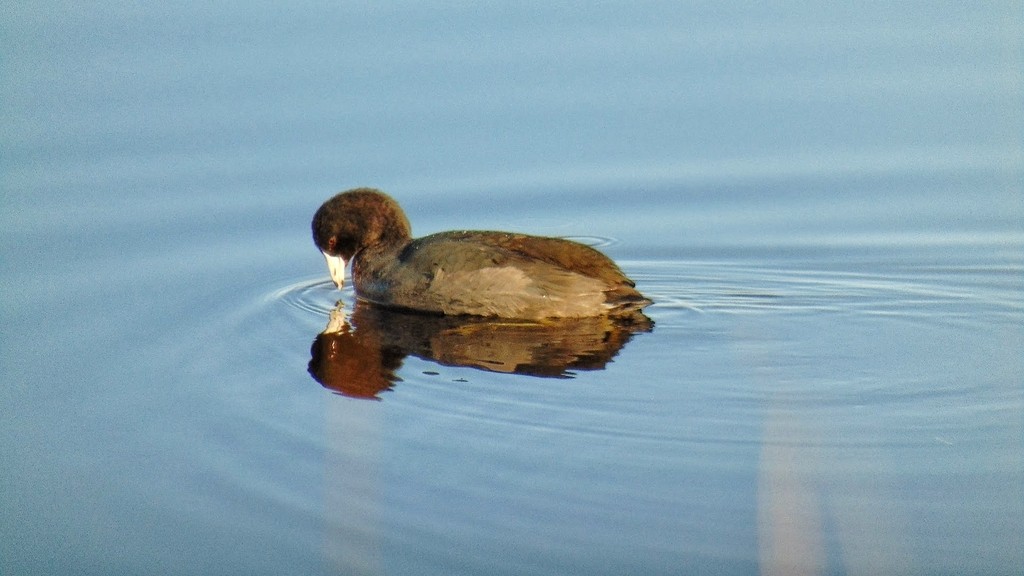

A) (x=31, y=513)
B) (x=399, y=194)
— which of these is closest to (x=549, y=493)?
(x=31, y=513)

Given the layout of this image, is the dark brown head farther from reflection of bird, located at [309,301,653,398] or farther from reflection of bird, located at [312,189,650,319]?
reflection of bird, located at [309,301,653,398]

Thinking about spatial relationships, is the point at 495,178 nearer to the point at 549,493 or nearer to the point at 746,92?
the point at 746,92

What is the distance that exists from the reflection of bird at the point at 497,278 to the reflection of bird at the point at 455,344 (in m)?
0.07

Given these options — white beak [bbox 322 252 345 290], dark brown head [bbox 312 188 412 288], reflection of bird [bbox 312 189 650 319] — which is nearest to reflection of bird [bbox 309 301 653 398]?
reflection of bird [bbox 312 189 650 319]

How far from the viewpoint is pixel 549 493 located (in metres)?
4.95

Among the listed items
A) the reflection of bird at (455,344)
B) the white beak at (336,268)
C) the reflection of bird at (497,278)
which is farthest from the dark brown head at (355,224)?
the reflection of bird at (455,344)

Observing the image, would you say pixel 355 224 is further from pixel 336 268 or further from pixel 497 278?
pixel 497 278

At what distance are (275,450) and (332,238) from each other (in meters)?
2.59

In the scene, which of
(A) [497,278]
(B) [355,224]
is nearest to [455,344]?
(A) [497,278]

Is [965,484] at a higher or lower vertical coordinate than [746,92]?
lower

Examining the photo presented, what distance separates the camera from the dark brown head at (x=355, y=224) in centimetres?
786

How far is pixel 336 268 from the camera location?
7902 millimetres

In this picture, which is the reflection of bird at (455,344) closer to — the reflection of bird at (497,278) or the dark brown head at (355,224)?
the reflection of bird at (497,278)

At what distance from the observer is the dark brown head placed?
786 centimetres
